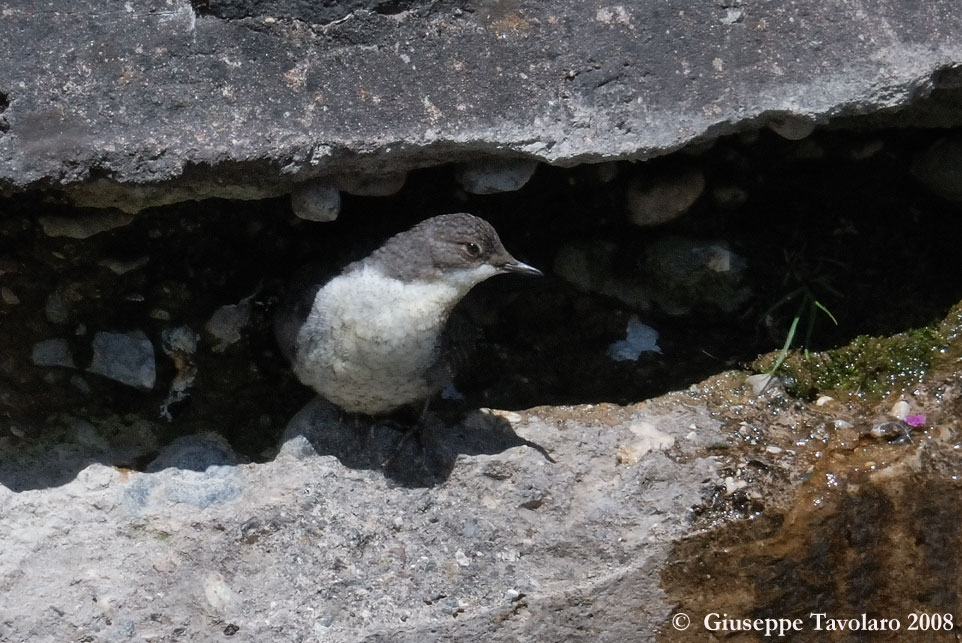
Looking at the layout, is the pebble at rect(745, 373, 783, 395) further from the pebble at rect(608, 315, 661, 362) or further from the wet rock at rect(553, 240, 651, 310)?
the wet rock at rect(553, 240, 651, 310)

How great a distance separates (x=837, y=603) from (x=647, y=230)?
1.63 metres

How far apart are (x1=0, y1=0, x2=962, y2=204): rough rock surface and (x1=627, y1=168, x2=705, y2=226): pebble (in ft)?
1.96

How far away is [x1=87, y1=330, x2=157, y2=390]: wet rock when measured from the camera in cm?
399

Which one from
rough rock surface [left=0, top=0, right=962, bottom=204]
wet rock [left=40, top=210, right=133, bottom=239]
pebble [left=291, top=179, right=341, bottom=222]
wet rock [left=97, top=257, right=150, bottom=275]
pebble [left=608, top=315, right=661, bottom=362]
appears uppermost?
rough rock surface [left=0, top=0, right=962, bottom=204]

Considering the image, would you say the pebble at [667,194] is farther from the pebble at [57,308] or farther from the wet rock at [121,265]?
the pebble at [57,308]

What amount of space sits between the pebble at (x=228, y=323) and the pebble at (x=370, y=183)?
0.75 meters

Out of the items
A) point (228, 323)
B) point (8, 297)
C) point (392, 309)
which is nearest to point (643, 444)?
point (392, 309)

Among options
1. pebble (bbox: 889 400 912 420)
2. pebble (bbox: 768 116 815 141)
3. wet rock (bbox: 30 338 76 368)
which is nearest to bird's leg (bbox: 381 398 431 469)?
wet rock (bbox: 30 338 76 368)

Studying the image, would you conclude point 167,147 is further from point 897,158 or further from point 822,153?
point 897,158

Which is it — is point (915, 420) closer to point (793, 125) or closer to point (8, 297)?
point (793, 125)

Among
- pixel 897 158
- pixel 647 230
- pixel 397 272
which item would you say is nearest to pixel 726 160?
pixel 647 230

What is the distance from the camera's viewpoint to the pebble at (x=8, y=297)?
12.6 ft

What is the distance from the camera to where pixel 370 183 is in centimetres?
376

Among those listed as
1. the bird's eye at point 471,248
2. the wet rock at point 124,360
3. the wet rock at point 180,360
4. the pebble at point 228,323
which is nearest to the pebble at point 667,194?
the bird's eye at point 471,248
